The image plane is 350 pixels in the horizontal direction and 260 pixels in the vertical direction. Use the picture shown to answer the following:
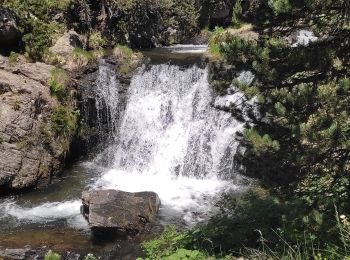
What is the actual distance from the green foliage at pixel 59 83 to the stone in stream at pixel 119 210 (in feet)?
14.9

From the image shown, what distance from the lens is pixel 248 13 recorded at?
541cm

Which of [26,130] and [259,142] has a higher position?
[259,142]

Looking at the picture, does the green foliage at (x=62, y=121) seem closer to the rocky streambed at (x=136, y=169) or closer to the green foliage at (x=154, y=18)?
the rocky streambed at (x=136, y=169)

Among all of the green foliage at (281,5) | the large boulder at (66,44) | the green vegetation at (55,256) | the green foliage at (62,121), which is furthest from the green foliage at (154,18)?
the green foliage at (281,5)

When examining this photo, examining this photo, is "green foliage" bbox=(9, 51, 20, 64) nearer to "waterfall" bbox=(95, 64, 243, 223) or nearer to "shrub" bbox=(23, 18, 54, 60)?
"shrub" bbox=(23, 18, 54, 60)

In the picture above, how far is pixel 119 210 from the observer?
9484mm

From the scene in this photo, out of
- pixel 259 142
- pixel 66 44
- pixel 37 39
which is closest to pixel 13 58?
pixel 37 39

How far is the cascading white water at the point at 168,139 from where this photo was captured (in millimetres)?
12273

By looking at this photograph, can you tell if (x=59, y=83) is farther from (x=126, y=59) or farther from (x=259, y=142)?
(x=259, y=142)

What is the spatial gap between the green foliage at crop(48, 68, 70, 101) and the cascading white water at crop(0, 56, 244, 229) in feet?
4.31

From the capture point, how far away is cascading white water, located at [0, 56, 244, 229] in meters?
12.3

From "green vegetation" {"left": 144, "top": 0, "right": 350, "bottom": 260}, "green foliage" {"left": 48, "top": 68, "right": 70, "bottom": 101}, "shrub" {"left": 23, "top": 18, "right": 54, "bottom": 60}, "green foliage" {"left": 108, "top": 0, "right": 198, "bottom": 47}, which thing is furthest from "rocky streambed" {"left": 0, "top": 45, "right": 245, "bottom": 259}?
"green vegetation" {"left": 144, "top": 0, "right": 350, "bottom": 260}

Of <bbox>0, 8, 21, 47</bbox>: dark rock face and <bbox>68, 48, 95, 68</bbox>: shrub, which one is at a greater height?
<bbox>0, 8, 21, 47</bbox>: dark rock face

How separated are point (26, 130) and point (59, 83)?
6.64 feet
